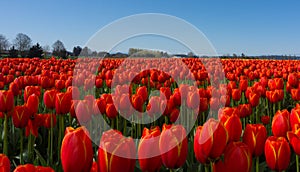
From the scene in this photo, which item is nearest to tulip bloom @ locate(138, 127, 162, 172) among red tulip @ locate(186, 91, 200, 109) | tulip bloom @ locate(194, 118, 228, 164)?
tulip bloom @ locate(194, 118, 228, 164)

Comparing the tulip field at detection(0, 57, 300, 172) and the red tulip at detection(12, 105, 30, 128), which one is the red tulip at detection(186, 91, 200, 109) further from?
→ the red tulip at detection(12, 105, 30, 128)

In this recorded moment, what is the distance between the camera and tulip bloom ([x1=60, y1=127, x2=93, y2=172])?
1.22 meters

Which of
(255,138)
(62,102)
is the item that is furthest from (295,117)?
(62,102)

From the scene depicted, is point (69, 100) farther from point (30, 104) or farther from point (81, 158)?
point (81, 158)

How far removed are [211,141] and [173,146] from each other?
6.7 inches

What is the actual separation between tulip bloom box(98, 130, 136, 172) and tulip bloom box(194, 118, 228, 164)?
37 centimetres

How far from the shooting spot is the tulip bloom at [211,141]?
144cm

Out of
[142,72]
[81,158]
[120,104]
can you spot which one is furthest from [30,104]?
[142,72]

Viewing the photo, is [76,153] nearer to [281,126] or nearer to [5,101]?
[281,126]

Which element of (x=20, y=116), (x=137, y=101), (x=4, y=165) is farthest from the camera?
(x=137, y=101)

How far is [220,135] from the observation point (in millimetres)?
1454

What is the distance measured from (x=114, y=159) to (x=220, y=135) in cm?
52

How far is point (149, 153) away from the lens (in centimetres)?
137

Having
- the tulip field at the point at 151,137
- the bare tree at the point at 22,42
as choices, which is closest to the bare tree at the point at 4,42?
the bare tree at the point at 22,42
